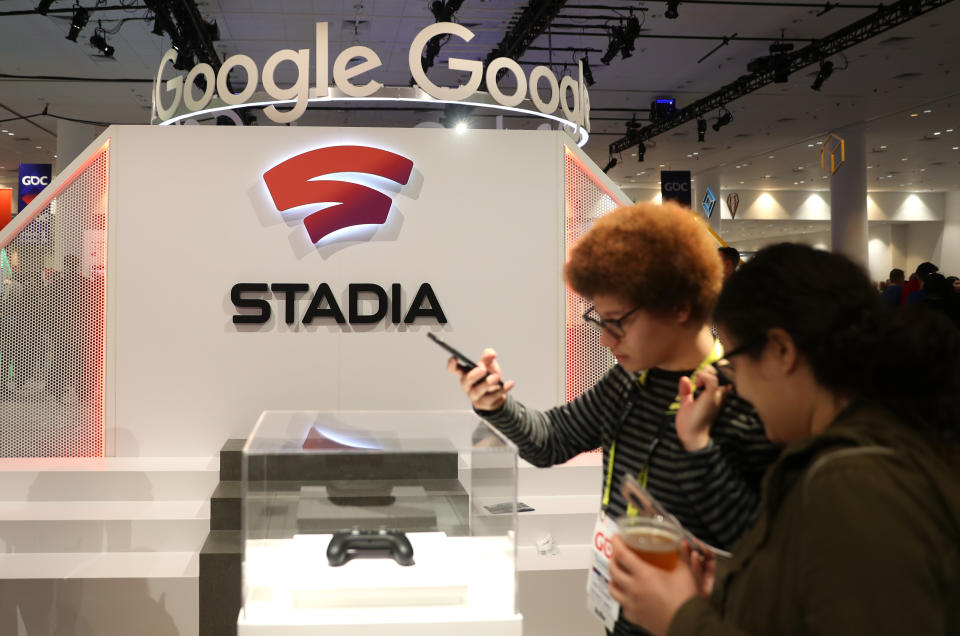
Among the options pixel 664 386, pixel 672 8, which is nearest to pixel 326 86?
pixel 664 386

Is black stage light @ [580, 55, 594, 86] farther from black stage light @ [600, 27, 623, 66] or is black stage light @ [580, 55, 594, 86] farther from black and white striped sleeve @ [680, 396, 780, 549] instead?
black and white striped sleeve @ [680, 396, 780, 549]

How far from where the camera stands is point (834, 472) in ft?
2.93

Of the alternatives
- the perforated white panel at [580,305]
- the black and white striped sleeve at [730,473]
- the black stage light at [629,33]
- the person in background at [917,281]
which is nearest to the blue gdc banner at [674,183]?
the black stage light at [629,33]

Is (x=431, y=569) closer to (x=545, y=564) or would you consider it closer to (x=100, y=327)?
(x=545, y=564)

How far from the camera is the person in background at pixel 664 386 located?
1.41 metres

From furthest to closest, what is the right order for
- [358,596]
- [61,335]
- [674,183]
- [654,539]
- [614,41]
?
[674,183], [614,41], [61,335], [358,596], [654,539]

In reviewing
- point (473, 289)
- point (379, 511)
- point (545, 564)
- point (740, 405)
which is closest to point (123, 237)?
point (473, 289)

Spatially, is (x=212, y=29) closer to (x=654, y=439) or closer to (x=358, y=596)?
(x=358, y=596)

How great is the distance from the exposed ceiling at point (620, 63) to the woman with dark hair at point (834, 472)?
31.1 ft

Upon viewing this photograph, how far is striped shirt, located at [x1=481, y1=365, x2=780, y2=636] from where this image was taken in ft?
4.60

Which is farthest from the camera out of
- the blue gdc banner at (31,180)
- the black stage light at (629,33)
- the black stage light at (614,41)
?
the blue gdc banner at (31,180)

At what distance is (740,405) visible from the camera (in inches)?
58.6

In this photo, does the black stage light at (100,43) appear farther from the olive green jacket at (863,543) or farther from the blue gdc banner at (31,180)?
the olive green jacket at (863,543)

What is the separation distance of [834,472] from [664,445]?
2.19 ft
